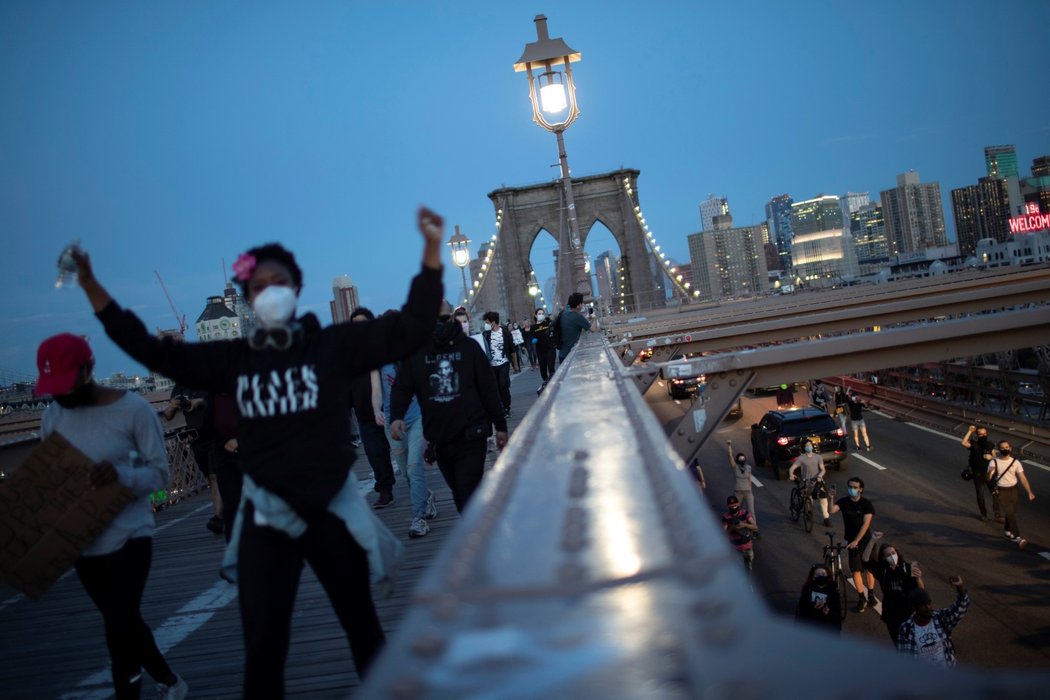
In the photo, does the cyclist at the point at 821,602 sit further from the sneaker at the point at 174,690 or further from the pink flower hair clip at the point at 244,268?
the pink flower hair clip at the point at 244,268

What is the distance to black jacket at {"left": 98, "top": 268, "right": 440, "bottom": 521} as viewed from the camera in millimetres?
2467

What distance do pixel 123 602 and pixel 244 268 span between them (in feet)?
5.16

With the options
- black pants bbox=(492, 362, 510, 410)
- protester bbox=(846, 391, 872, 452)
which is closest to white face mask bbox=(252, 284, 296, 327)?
black pants bbox=(492, 362, 510, 410)

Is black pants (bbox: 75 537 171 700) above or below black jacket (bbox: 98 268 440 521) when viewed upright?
below

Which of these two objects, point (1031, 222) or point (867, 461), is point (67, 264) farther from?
point (1031, 222)

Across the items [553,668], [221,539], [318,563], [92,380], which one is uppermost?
[92,380]

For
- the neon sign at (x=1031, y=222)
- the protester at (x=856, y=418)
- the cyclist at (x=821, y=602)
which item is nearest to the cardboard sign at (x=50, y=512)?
the cyclist at (x=821, y=602)

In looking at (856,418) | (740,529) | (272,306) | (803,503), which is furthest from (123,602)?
(856,418)

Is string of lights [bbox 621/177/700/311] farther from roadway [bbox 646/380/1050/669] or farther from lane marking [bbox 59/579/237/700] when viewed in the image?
lane marking [bbox 59/579/237/700]

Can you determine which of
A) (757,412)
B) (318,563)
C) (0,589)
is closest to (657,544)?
(318,563)

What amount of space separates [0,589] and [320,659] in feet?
13.4

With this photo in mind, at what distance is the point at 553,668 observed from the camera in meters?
1.05

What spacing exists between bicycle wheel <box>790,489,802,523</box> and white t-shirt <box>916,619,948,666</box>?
8769 mm

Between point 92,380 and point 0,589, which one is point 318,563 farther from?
point 0,589
